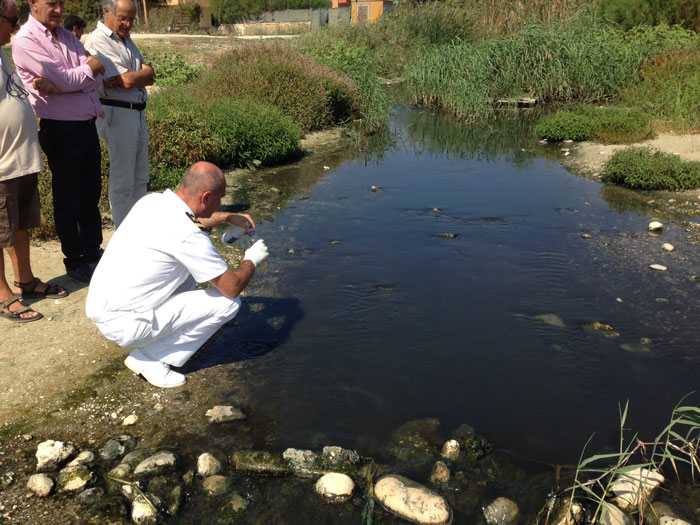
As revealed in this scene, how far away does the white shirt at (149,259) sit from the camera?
3713 millimetres

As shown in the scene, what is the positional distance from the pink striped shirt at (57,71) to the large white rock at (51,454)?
105 inches

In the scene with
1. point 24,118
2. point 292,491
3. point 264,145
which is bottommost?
point 292,491

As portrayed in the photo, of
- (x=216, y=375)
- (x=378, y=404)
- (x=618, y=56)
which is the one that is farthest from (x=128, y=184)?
(x=618, y=56)

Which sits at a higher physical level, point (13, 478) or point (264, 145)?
point (264, 145)

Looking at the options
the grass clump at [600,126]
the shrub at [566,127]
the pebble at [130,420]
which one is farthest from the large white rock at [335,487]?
the shrub at [566,127]

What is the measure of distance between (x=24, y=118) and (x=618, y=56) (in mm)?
15415

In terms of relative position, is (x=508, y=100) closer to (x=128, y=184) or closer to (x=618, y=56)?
(x=618, y=56)

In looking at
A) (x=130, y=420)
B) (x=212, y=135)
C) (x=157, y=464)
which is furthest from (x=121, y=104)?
(x=212, y=135)

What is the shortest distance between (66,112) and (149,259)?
6.25 feet

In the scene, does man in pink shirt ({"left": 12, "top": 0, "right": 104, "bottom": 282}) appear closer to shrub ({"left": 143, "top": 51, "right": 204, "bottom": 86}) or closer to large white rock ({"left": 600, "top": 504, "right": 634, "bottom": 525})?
large white rock ({"left": 600, "top": 504, "right": 634, "bottom": 525})

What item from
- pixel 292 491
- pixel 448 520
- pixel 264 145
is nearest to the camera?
pixel 448 520

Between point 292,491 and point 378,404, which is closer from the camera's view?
point 292,491

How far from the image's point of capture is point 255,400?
3.97 meters

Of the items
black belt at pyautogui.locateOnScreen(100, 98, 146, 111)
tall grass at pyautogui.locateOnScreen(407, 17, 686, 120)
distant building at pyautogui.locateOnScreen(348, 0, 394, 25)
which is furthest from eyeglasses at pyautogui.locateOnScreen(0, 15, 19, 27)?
distant building at pyautogui.locateOnScreen(348, 0, 394, 25)
